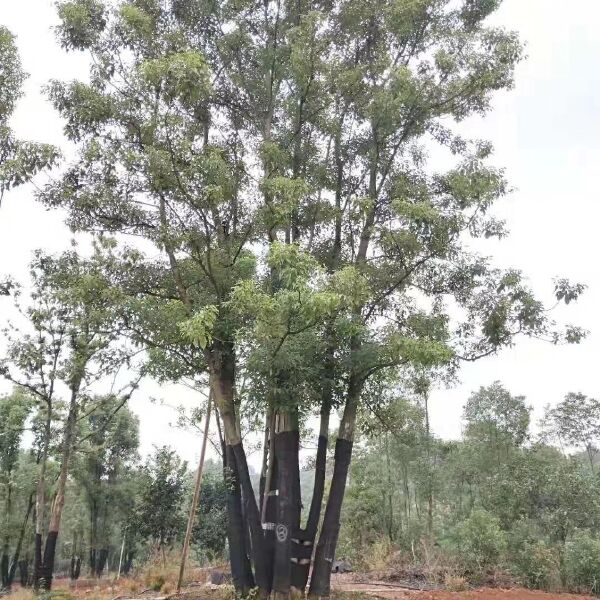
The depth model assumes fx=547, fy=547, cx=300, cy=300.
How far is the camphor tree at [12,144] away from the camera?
307 inches

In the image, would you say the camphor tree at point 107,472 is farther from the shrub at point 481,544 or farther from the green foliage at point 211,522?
the shrub at point 481,544

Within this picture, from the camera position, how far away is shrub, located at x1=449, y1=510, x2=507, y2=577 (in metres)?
13.2

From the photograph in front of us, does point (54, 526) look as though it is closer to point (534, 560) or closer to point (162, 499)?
point (162, 499)

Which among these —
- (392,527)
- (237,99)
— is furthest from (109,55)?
(392,527)

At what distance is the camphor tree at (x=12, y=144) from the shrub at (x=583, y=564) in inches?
492

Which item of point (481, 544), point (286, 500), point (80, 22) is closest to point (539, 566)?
point (481, 544)

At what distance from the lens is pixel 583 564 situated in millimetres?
11414

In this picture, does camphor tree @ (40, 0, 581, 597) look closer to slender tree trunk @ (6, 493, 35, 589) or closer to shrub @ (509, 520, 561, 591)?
shrub @ (509, 520, 561, 591)

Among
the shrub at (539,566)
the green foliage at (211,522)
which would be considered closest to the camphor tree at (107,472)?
the green foliage at (211,522)

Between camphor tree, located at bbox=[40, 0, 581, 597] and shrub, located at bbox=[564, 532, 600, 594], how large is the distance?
5848 mm

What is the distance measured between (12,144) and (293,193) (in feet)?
15.1

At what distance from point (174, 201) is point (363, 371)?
3.79 metres

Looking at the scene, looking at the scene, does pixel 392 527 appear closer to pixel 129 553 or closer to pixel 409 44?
pixel 129 553

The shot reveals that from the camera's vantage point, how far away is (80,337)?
14938 millimetres
